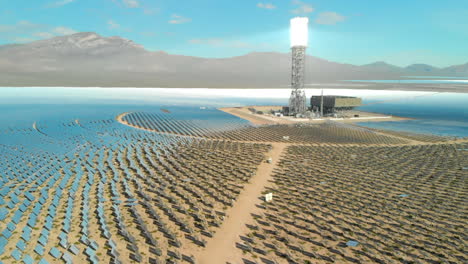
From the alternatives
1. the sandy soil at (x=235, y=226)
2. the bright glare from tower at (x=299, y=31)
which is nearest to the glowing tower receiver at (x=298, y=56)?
the bright glare from tower at (x=299, y=31)

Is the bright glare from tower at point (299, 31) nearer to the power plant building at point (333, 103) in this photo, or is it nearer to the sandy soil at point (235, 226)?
the power plant building at point (333, 103)

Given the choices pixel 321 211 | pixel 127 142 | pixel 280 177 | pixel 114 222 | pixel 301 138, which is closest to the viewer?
pixel 114 222

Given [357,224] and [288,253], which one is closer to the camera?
[288,253]

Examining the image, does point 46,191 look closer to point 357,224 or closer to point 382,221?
point 357,224

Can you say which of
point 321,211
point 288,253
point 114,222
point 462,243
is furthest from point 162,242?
point 462,243

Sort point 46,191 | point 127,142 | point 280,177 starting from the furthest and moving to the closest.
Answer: point 127,142
point 280,177
point 46,191

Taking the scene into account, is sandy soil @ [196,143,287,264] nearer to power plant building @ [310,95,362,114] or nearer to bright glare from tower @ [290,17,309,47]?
bright glare from tower @ [290,17,309,47]

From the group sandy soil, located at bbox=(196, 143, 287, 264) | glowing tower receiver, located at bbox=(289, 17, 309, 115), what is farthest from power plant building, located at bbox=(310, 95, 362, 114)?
sandy soil, located at bbox=(196, 143, 287, 264)

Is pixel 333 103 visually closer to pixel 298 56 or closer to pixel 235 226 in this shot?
pixel 298 56
